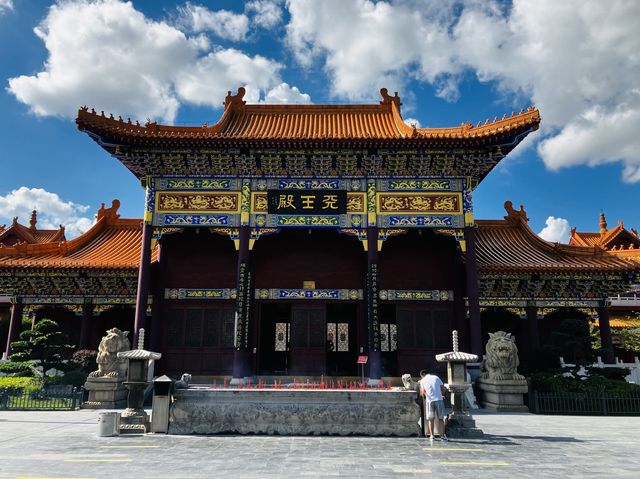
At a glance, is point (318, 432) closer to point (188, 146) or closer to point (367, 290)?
point (367, 290)

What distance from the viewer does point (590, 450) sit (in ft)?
27.5

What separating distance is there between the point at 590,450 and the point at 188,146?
48.4ft

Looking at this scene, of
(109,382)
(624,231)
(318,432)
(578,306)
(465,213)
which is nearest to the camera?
(318,432)

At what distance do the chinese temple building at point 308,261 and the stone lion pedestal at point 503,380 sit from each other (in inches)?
69.0

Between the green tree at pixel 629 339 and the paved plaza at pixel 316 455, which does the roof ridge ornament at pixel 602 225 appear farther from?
the paved plaza at pixel 316 455

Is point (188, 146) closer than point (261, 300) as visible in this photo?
Yes

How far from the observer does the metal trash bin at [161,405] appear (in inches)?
383

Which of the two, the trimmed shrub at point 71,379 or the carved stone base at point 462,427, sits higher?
the trimmed shrub at point 71,379

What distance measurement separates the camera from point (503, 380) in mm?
13570

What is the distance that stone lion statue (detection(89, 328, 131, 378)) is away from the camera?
46.0 ft

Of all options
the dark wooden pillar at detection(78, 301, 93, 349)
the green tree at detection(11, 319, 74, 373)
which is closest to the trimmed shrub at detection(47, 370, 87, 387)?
the green tree at detection(11, 319, 74, 373)

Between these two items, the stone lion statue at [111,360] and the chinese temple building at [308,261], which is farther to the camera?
the chinese temple building at [308,261]

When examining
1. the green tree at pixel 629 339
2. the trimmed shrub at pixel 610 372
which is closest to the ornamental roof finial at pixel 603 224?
the green tree at pixel 629 339

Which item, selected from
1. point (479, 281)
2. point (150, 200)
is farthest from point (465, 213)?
point (150, 200)
